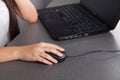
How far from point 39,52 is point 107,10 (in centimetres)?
36

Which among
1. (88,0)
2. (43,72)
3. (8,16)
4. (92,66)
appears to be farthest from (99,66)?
(8,16)

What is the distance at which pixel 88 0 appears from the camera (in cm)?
111

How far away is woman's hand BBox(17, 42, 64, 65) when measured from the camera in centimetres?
75

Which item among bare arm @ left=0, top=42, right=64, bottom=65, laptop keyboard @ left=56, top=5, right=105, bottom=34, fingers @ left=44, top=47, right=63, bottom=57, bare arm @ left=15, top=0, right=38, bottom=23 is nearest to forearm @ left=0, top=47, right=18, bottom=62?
bare arm @ left=0, top=42, right=64, bottom=65

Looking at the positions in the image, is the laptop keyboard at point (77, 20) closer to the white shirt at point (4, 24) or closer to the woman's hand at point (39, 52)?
the woman's hand at point (39, 52)

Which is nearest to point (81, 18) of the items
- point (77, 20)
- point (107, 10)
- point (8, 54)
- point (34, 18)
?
point (77, 20)

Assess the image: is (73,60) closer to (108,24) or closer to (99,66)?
(99,66)

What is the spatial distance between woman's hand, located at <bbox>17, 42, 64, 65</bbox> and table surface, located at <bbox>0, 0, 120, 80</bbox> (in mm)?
18

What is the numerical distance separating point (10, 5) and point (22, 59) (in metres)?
0.50

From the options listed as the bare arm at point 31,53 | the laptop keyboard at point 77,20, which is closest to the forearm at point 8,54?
the bare arm at point 31,53

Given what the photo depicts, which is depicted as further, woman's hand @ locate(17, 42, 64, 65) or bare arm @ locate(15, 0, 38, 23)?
bare arm @ locate(15, 0, 38, 23)

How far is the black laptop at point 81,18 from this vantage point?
0.89m

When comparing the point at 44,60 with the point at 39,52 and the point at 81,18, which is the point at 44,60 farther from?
the point at 81,18

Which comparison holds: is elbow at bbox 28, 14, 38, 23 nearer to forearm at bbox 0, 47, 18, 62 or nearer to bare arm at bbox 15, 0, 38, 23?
bare arm at bbox 15, 0, 38, 23
